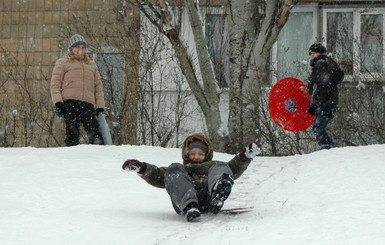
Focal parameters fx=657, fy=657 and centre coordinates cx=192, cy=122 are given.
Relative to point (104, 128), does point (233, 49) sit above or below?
above

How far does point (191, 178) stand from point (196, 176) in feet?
0.15

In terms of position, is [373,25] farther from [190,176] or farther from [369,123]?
[190,176]

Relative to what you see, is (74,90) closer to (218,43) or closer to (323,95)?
(323,95)

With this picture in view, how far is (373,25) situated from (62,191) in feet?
32.6

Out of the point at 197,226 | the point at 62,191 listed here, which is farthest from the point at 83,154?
the point at 197,226

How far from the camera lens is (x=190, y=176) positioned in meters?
5.45

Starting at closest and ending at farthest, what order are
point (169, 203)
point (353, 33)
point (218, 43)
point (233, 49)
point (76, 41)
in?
point (169, 203)
point (76, 41)
point (233, 49)
point (218, 43)
point (353, 33)

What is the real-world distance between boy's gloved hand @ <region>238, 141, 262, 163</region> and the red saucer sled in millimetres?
3818

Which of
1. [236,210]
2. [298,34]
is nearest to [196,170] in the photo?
[236,210]

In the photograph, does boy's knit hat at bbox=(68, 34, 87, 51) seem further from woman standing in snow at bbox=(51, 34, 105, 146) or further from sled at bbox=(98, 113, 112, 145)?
sled at bbox=(98, 113, 112, 145)

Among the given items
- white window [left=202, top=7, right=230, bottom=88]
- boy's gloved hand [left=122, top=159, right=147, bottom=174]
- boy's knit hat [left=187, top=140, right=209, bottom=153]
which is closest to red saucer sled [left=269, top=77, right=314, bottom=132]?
boy's knit hat [left=187, top=140, right=209, bottom=153]

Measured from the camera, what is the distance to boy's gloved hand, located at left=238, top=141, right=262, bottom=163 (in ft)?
17.0

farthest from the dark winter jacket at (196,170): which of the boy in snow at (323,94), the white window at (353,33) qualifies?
the white window at (353,33)

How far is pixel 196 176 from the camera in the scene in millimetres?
5414
